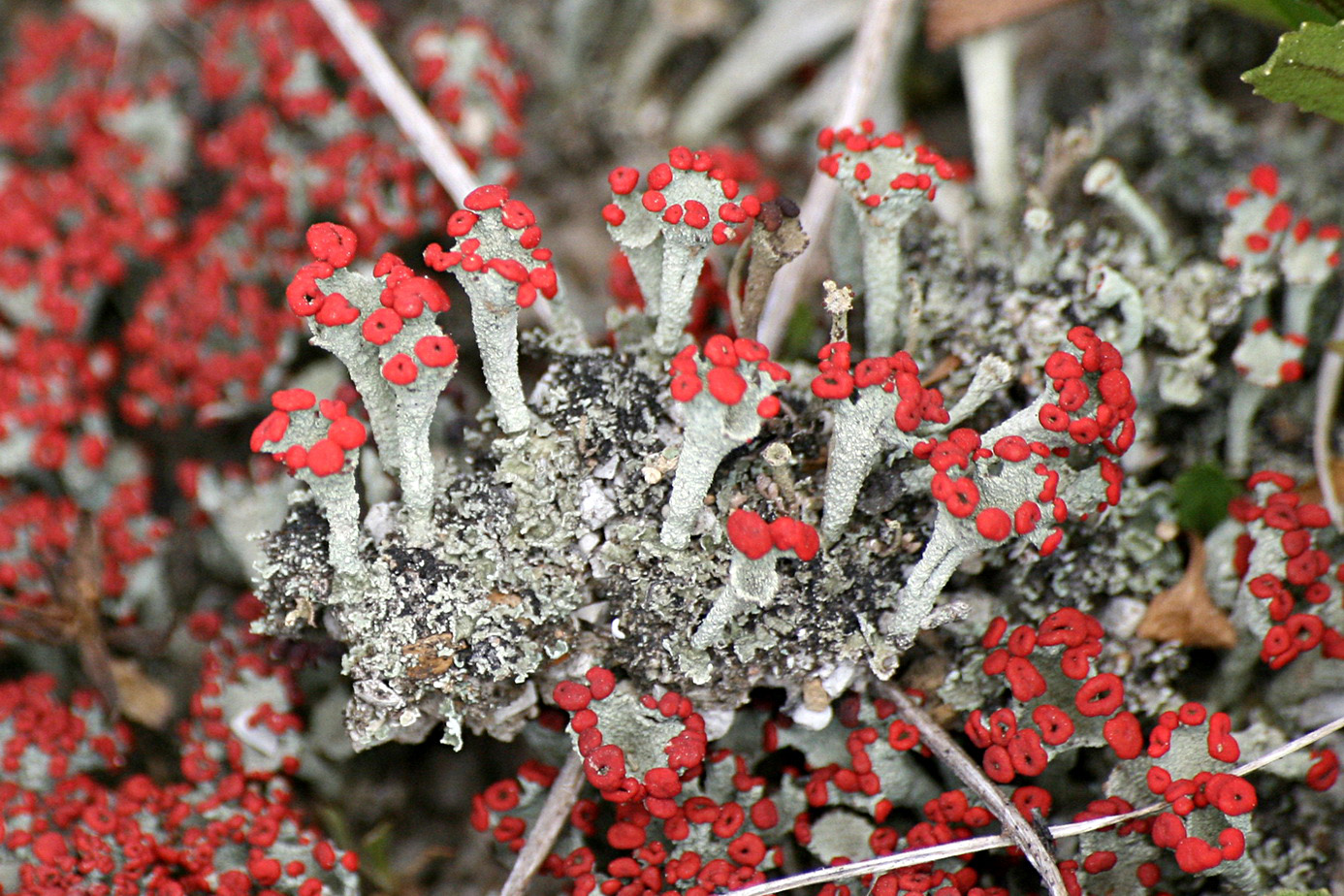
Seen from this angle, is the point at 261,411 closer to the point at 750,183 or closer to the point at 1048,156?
the point at 750,183

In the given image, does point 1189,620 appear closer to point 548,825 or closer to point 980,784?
point 980,784

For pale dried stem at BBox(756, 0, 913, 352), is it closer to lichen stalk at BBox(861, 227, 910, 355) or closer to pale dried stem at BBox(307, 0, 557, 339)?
lichen stalk at BBox(861, 227, 910, 355)

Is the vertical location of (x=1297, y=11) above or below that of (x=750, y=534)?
above

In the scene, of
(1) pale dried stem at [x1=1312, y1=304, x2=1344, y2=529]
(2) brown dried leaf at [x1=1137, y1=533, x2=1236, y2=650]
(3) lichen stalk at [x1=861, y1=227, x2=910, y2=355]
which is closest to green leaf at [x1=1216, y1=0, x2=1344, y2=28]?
(1) pale dried stem at [x1=1312, y1=304, x2=1344, y2=529]

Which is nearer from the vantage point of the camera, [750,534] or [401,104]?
[750,534]

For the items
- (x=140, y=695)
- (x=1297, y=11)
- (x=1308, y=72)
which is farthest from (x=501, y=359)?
(x=1297, y=11)

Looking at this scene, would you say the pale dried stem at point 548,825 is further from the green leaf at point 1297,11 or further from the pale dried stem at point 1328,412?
the green leaf at point 1297,11

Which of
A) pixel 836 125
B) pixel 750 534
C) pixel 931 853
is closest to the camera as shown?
pixel 750 534

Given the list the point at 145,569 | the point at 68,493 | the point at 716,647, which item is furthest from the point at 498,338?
the point at 68,493
